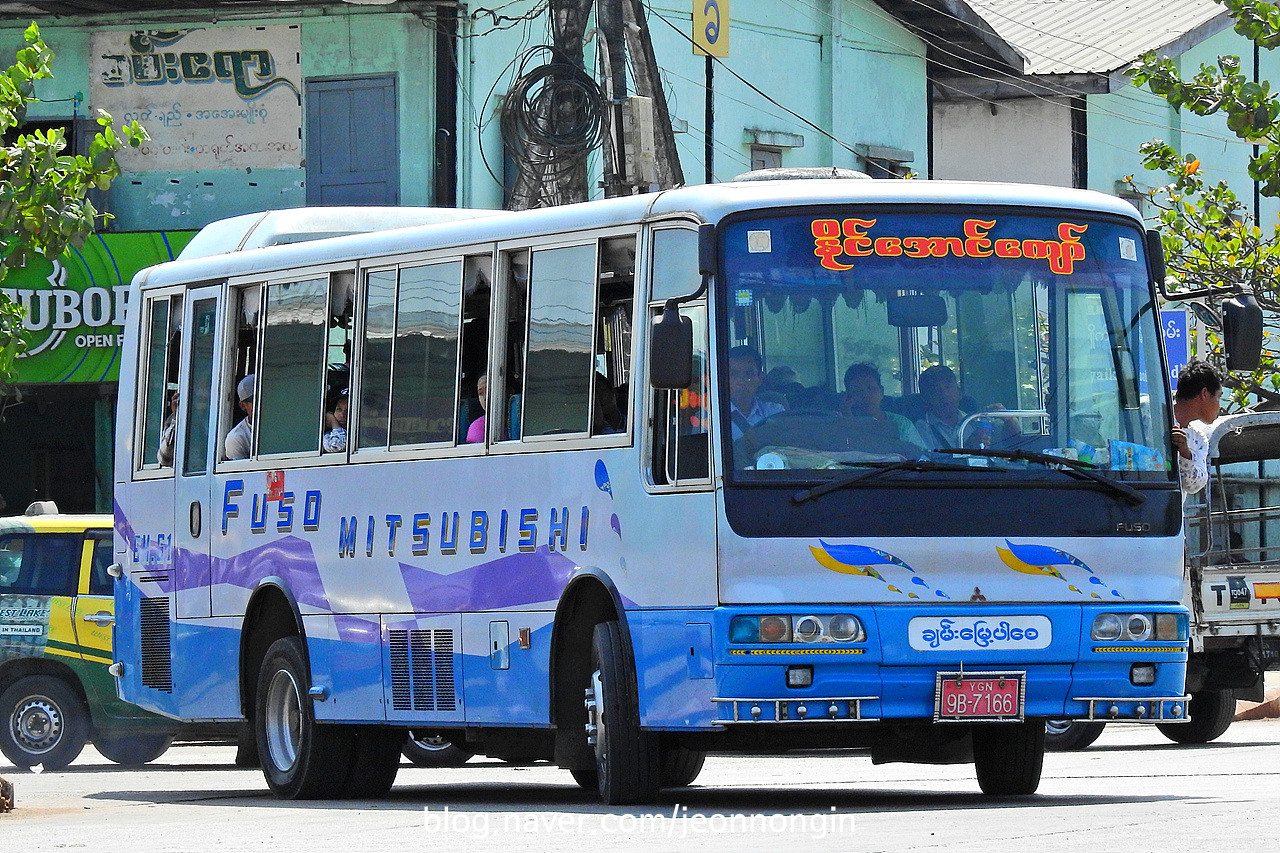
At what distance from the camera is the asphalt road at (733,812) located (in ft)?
29.8

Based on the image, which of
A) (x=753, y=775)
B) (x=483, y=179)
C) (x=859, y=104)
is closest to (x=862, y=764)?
(x=753, y=775)

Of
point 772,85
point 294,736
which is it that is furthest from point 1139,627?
point 772,85

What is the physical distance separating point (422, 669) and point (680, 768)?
1.52 meters

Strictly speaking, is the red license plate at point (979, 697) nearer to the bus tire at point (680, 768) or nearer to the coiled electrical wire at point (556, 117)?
the bus tire at point (680, 768)

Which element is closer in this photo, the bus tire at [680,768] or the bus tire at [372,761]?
the bus tire at [680,768]

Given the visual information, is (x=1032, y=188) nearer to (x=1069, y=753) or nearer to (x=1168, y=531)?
(x=1168, y=531)

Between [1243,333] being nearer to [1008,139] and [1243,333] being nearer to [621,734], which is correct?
[621,734]

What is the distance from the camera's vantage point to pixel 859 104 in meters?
32.1

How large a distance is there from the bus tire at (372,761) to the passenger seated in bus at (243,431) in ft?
5.59

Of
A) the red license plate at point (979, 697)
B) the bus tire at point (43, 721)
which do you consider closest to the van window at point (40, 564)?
the bus tire at point (43, 721)

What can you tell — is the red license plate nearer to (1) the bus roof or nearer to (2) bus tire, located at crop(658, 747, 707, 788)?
(2) bus tire, located at crop(658, 747, 707, 788)

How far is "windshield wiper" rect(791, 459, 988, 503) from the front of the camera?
10188mm

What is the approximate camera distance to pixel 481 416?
38.9 feet

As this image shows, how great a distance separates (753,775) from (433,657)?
12.1ft
